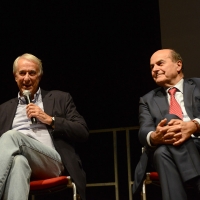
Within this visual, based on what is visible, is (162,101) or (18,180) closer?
(18,180)

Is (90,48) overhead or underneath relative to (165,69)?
overhead

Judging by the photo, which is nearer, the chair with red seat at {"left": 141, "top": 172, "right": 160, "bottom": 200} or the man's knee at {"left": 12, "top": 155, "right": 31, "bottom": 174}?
the man's knee at {"left": 12, "top": 155, "right": 31, "bottom": 174}

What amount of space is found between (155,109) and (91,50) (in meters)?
1.76

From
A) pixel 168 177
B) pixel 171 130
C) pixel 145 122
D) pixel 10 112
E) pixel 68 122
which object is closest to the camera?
pixel 168 177

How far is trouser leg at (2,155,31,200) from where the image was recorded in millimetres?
1946

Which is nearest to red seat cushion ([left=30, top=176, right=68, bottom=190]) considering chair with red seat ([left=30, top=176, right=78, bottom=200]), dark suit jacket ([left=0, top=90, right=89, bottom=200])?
chair with red seat ([left=30, top=176, right=78, bottom=200])

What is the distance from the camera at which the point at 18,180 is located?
78.4 inches

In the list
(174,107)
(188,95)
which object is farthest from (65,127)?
(188,95)

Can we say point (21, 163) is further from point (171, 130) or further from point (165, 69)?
point (165, 69)

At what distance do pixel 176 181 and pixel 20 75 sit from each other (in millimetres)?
Result: 1358

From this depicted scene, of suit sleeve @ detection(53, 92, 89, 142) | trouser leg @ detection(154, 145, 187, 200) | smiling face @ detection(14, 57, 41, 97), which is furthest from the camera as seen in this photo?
smiling face @ detection(14, 57, 41, 97)

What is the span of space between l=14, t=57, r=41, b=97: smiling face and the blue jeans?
0.55 m

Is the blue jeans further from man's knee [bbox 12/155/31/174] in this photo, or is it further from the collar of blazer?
Result: the collar of blazer

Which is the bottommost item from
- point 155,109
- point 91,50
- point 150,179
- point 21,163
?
point 150,179
